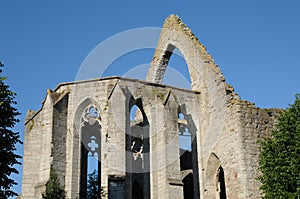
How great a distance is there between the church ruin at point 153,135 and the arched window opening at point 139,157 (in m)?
0.05

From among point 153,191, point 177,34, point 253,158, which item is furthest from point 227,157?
point 177,34

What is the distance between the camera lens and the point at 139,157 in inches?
765

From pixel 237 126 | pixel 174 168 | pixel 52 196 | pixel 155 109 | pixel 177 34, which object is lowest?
pixel 52 196

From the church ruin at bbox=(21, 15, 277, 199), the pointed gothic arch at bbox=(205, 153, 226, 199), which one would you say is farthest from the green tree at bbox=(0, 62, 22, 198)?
the pointed gothic arch at bbox=(205, 153, 226, 199)

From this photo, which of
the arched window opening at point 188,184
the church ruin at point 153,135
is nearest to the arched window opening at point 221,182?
the church ruin at point 153,135

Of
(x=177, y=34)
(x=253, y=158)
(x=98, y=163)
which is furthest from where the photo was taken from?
(x=177, y=34)

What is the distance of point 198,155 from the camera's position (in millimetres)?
17484

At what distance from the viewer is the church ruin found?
50.4 feet

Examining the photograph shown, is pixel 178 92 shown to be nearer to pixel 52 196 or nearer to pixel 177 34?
pixel 177 34

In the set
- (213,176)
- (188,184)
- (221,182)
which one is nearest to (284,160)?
(213,176)

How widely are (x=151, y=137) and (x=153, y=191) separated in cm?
189

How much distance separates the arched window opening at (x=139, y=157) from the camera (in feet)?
56.7

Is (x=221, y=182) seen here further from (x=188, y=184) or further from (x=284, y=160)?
(x=284, y=160)

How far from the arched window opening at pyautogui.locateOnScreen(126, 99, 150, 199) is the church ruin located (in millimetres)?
47
